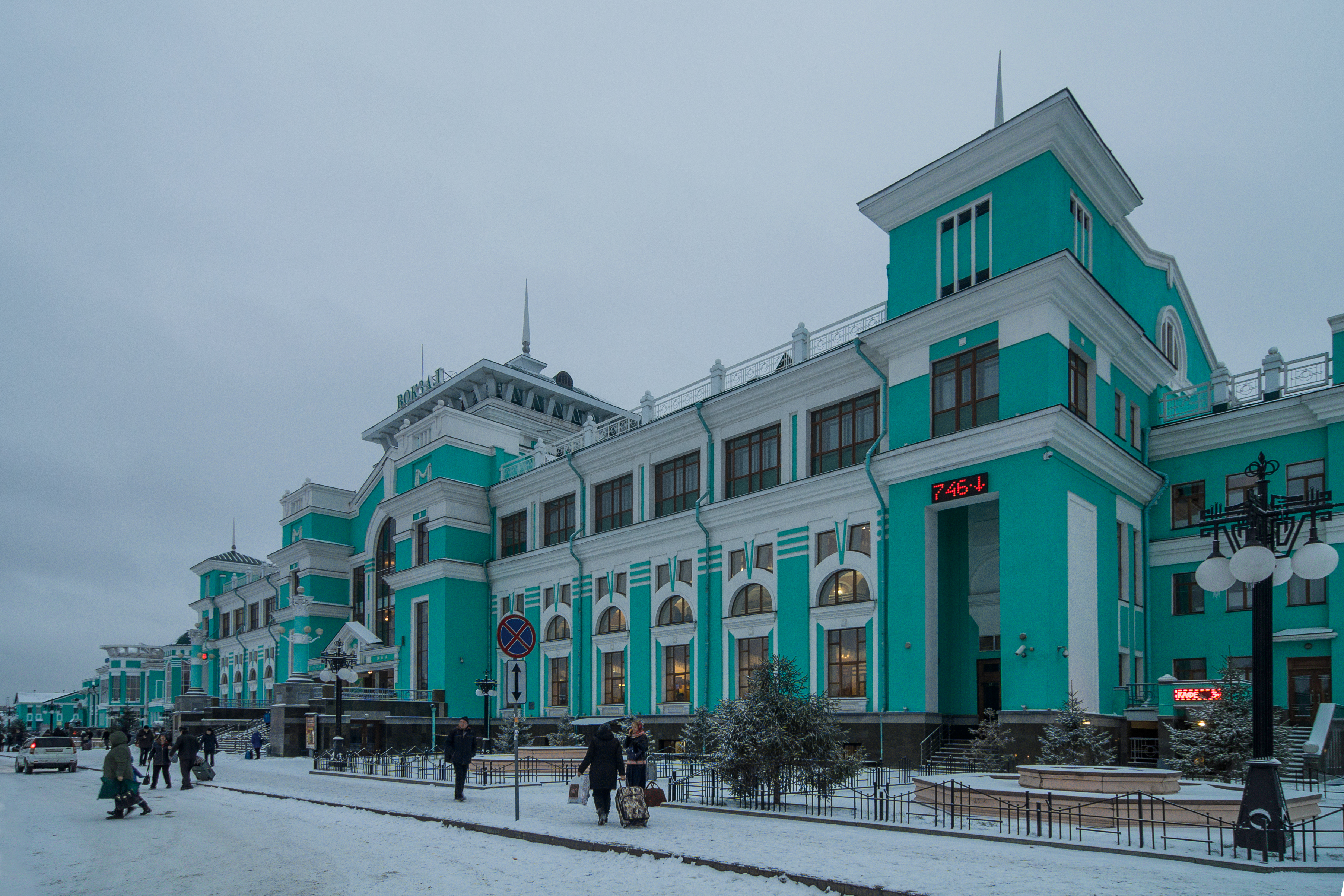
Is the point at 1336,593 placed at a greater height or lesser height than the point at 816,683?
greater

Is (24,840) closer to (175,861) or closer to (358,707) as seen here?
(175,861)

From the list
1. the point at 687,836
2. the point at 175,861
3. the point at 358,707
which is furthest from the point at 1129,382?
the point at 358,707

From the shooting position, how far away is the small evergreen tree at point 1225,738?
20.1 meters

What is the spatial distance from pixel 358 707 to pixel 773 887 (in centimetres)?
3487

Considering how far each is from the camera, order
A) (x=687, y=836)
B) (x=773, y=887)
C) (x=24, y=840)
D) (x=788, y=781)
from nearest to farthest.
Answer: (x=773, y=887) < (x=687, y=836) < (x=24, y=840) < (x=788, y=781)

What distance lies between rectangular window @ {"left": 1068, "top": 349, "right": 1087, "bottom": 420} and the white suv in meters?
36.1

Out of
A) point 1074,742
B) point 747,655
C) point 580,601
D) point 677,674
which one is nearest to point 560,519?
point 580,601

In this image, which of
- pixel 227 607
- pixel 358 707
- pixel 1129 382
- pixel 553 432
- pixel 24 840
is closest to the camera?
pixel 24 840

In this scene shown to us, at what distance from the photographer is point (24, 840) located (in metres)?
14.9

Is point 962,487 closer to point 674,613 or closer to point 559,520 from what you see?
point 674,613

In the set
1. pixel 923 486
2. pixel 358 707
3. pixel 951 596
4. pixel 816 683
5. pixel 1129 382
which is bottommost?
pixel 358 707

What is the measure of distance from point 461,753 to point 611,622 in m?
19.9

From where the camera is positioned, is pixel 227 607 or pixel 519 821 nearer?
pixel 519 821

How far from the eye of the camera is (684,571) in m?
36.8
